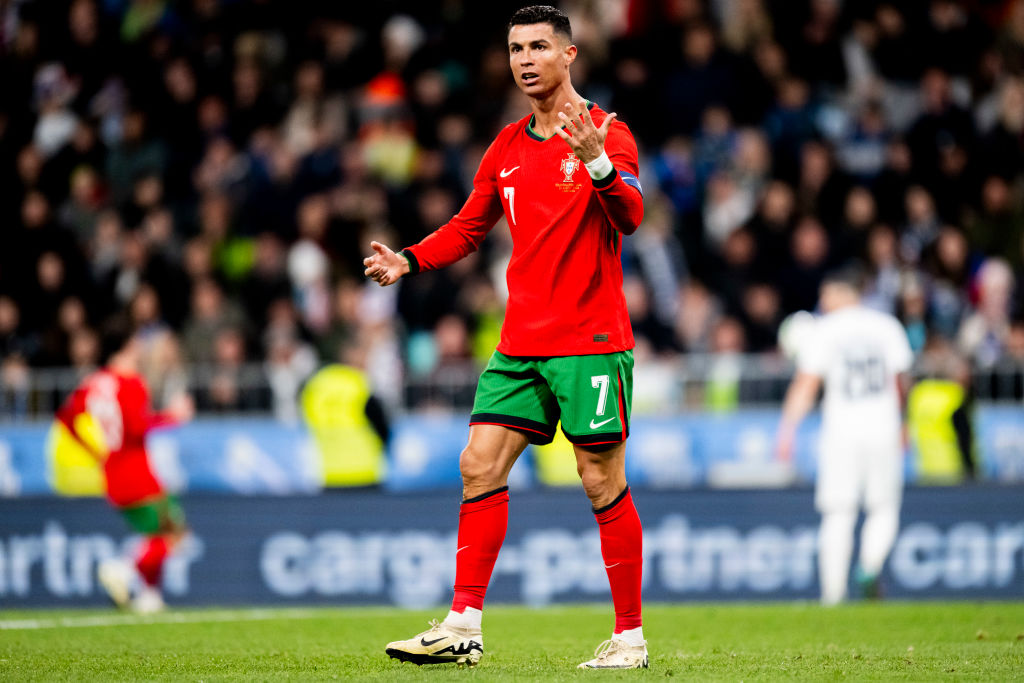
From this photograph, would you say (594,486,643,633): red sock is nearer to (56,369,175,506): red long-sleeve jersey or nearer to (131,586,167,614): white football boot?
(56,369,175,506): red long-sleeve jersey

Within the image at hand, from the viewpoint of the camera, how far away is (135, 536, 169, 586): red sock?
37.7 ft

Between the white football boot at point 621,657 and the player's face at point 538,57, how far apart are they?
7.25 feet

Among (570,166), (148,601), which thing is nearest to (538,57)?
(570,166)

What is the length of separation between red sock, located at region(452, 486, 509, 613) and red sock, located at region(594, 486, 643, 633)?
41 centimetres

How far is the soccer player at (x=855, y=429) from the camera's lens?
1104 centimetres

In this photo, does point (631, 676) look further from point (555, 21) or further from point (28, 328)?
point (28, 328)

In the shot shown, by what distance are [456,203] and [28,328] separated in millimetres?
4718

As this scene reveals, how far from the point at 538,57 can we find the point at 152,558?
694 centimetres

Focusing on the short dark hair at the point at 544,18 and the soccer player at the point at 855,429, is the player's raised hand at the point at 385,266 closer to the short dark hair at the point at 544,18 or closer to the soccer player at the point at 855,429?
the short dark hair at the point at 544,18

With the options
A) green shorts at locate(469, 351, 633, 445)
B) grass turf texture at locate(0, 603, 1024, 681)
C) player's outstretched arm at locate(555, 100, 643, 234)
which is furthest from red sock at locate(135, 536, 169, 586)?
player's outstretched arm at locate(555, 100, 643, 234)

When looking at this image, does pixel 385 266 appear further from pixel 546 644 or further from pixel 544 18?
pixel 546 644

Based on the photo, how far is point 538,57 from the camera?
5.84m

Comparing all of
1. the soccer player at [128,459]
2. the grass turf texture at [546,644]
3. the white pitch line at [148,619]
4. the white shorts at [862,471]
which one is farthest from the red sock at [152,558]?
the white shorts at [862,471]

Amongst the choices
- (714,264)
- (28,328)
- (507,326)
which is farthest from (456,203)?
(507,326)
